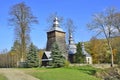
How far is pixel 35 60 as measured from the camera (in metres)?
→ 48.2

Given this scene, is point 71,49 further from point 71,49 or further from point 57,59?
point 57,59

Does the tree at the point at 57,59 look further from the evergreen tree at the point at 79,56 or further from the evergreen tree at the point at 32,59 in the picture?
the evergreen tree at the point at 79,56

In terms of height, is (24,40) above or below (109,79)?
→ above

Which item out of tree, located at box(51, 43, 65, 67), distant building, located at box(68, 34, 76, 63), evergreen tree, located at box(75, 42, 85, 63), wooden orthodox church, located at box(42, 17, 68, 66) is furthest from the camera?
distant building, located at box(68, 34, 76, 63)

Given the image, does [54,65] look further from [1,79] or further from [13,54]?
[13,54]

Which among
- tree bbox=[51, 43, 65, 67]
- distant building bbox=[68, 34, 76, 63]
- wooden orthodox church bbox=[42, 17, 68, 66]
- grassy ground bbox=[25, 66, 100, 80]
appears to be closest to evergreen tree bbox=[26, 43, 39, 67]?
tree bbox=[51, 43, 65, 67]

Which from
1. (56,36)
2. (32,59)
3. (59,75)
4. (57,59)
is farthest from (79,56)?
(59,75)

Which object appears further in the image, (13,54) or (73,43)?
(13,54)

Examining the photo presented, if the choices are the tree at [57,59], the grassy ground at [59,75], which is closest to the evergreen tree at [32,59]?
the tree at [57,59]

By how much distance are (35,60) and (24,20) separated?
9.99 m

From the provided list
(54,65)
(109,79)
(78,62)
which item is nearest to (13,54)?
(78,62)

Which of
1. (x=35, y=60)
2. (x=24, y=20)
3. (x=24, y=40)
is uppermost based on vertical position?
(x=24, y=20)

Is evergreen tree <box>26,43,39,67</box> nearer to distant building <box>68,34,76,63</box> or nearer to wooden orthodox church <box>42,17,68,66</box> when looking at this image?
wooden orthodox church <box>42,17,68,66</box>

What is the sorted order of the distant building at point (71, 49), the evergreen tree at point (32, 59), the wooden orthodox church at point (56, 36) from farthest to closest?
the distant building at point (71, 49) → the wooden orthodox church at point (56, 36) → the evergreen tree at point (32, 59)
